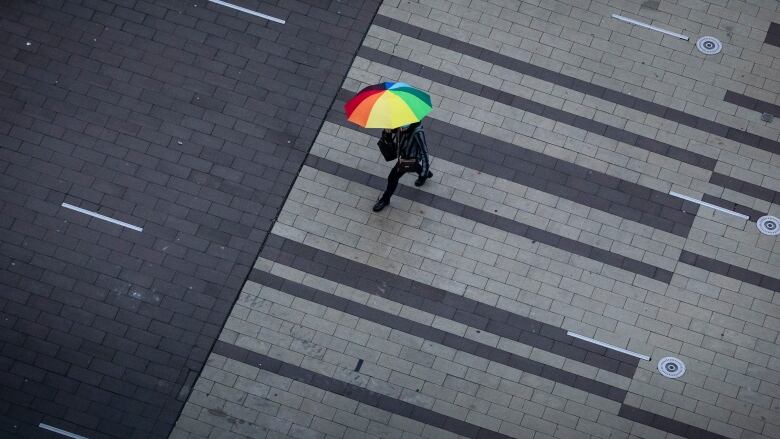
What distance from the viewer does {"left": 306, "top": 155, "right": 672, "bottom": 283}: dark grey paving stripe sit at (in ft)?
50.7

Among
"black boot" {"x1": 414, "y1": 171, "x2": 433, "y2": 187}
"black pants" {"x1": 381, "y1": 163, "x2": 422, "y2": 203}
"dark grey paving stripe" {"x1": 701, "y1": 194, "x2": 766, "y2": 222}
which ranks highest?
"dark grey paving stripe" {"x1": 701, "y1": 194, "x2": 766, "y2": 222}

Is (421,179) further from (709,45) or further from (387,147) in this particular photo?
(709,45)

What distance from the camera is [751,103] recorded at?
16.4 meters

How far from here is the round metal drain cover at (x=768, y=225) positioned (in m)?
15.7

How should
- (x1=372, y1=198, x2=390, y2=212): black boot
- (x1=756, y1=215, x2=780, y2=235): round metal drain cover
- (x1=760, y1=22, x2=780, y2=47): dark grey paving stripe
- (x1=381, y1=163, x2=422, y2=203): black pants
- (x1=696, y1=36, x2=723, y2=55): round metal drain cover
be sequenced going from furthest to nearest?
(x1=760, y1=22, x2=780, y2=47): dark grey paving stripe → (x1=696, y1=36, x2=723, y2=55): round metal drain cover → (x1=756, y1=215, x2=780, y2=235): round metal drain cover → (x1=372, y1=198, x2=390, y2=212): black boot → (x1=381, y1=163, x2=422, y2=203): black pants

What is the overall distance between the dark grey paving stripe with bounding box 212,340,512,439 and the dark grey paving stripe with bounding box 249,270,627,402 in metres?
0.94

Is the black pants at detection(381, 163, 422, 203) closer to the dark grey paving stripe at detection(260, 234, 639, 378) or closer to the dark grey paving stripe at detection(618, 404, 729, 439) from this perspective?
the dark grey paving stripe at detection(260, 234, 639, 378)

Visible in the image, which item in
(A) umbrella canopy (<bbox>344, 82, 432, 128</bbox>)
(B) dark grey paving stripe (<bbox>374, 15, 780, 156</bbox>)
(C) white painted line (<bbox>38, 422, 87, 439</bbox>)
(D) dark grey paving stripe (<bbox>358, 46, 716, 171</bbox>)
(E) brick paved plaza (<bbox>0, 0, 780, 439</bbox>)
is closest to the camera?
(A) umbrella canopy (<bbox>344, 82, 432, 128</bbox>)

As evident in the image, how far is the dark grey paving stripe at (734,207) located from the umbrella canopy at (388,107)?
183 inches

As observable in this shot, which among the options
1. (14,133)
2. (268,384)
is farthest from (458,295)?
(14,133)

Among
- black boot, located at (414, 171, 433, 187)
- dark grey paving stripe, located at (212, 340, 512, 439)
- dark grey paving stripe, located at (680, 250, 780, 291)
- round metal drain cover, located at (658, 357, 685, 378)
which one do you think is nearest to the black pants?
black boot, located at (414, 171, 433, 187)

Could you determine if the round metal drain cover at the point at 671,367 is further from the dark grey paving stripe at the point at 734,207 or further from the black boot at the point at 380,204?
the black boot at the point at 380,204

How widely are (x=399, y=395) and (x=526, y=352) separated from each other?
1828 mm

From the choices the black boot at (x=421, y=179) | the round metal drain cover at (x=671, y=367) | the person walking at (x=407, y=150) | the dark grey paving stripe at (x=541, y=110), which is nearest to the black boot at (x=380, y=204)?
the person walking at (x=407, y=150)
